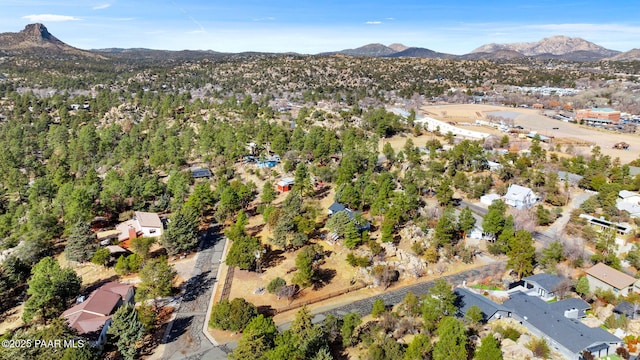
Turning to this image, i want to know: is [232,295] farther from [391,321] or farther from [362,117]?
[362,117]

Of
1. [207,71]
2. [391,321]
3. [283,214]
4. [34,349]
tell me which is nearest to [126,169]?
[283,214]

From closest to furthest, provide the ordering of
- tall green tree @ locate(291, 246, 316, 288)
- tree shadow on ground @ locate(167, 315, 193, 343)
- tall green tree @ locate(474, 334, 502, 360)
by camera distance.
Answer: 1. tall green tree @ locate(474, 334, 502, 360)
2. tree shadow on ground @ locate(167, 315, 193, 343)
3. tall green tree @ locate(291, 246, 316, 288)

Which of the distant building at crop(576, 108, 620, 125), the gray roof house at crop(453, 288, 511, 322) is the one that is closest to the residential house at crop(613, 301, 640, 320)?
the gray roof house at crop(453, 288, 511, 322)

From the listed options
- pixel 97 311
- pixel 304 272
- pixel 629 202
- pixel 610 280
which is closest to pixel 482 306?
pixel 610 280

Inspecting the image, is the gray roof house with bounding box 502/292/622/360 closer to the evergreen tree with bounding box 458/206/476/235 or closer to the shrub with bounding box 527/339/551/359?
the shrub with bounding box 527/339/551/359

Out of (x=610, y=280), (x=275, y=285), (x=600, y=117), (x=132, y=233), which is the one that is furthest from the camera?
(x=600, y=117)

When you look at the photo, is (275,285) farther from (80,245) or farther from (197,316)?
(80,245)
